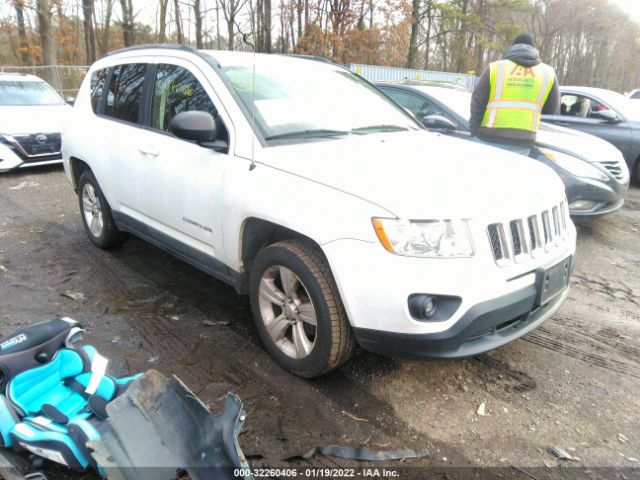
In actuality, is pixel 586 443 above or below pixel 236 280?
below

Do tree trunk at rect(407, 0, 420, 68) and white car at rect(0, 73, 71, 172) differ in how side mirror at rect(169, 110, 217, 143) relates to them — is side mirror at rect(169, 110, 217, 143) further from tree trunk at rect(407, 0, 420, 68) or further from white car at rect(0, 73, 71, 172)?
tree trunk at rect(407, 0, 420, 68)

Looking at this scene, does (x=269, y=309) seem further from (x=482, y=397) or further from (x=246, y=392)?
(x=482, y=397)

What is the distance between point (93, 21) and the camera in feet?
102

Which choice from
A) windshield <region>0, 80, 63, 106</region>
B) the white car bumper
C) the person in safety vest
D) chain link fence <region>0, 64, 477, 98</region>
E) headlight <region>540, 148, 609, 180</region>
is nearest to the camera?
the white car bumper

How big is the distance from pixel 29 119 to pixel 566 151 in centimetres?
855

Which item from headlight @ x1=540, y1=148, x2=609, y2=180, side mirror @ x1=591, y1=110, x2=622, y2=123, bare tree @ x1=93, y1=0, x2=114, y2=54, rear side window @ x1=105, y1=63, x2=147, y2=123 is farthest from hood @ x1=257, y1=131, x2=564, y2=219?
bare tree @ x1=93, y1=0, x2=114, y2=54

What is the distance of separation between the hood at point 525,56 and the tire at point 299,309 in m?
3.46

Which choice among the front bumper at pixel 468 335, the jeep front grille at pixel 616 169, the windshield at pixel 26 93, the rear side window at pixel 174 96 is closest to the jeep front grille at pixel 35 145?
the windshield at pixel 26 93

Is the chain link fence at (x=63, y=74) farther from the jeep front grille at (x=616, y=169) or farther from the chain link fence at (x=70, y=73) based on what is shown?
the jeep front grille at (x=616, y=169)

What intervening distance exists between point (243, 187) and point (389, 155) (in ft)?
2.83

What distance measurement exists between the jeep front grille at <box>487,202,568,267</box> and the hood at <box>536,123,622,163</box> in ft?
11.0

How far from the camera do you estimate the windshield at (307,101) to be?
10.1ft

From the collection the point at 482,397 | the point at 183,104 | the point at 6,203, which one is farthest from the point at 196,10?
the point at 482,397

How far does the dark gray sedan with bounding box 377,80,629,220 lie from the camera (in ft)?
17.3
